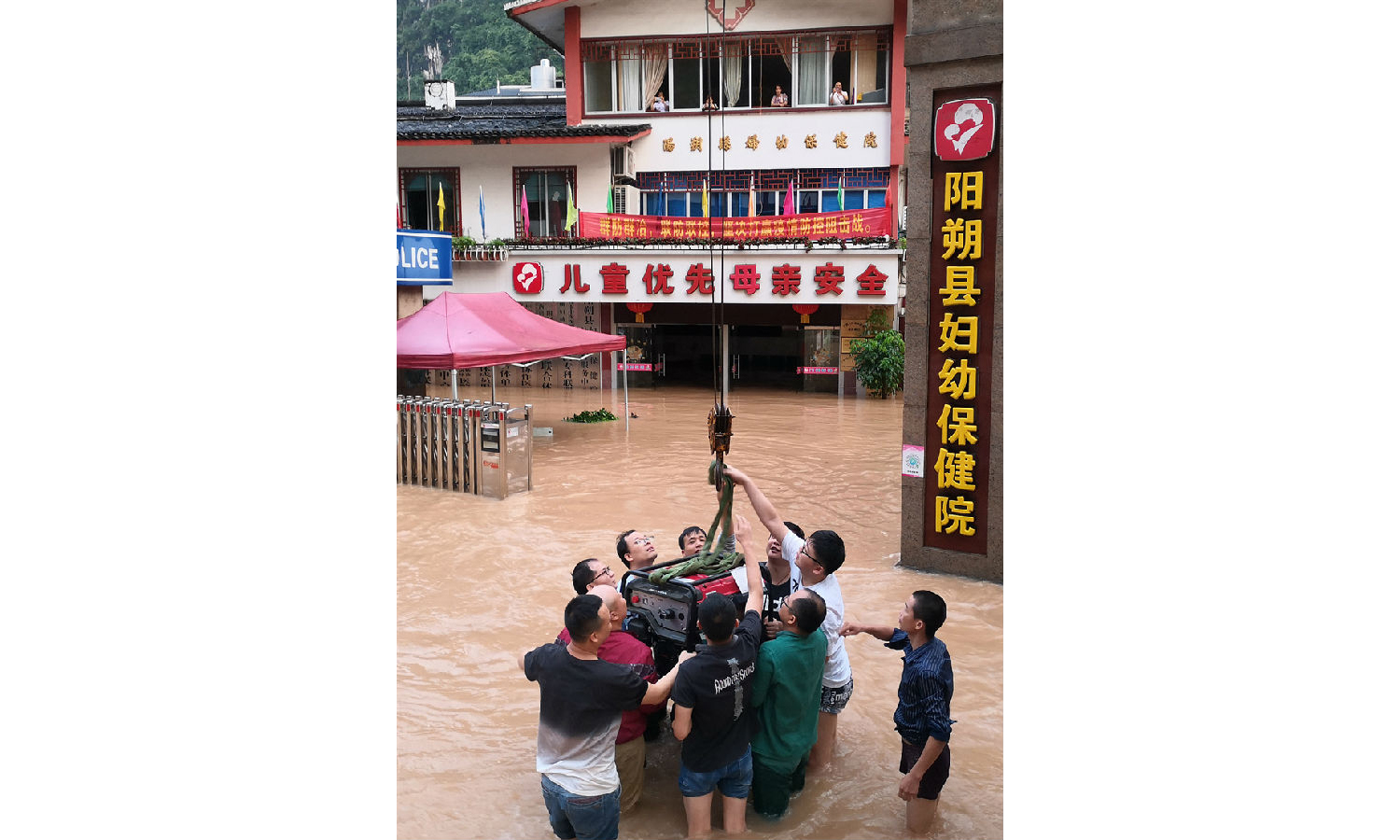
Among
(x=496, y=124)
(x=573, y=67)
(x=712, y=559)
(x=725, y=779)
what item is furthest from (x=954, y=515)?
(x=496, y=124)

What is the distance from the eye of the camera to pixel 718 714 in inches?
190

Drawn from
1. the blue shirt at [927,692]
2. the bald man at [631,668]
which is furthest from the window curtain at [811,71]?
the blue shirt at [927,692]

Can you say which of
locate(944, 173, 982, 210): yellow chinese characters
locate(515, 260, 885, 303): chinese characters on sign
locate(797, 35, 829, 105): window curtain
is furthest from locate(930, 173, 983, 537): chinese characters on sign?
locate(797, 35, 829, 105): window curtain

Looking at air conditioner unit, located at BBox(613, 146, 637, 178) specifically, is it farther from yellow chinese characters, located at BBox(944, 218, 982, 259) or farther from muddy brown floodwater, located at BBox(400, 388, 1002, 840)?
yellow chinese characters, located at BBox(944, 218, 982, 259)

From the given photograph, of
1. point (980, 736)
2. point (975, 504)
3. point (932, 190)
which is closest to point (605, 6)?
point (932, 190)

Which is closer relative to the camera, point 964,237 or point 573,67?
point 964,237

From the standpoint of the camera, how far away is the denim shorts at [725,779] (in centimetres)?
496

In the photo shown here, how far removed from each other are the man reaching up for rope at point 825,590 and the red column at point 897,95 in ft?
60.1

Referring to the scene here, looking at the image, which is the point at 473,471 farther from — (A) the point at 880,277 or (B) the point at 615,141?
(B) the point at 615,141

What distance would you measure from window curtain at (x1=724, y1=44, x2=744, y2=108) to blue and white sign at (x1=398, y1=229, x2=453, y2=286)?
10067mm

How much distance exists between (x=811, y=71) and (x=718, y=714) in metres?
20.7

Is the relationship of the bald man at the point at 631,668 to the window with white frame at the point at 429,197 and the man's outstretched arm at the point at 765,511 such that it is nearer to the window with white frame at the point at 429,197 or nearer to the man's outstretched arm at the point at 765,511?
the man's outstretched arm at the point at 765,511

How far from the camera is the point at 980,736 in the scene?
21.3 feet

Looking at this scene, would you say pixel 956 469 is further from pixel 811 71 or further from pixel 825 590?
pixel 811 71
